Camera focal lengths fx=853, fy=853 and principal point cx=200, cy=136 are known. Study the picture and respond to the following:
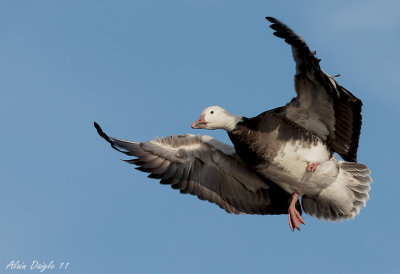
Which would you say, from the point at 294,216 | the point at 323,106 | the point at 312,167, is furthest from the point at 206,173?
the point at 323,106

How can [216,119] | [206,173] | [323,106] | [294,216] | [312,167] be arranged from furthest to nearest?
1. [206,173]
2. [294,216]
3. [216,119]
4. [312,167]
5. [323,106]

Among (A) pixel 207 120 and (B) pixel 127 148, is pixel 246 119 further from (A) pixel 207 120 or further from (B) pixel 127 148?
(B) pixel 127 148

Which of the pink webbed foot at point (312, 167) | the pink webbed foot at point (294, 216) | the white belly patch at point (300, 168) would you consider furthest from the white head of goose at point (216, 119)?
the pink webbed foot at point (294, 216)

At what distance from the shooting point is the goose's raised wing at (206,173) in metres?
11.7

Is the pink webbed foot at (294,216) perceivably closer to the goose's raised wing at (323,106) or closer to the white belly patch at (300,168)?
the white belly patch at (300,168)

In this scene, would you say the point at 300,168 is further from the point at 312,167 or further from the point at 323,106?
the point at 323,106

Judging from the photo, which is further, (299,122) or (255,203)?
(255,203)

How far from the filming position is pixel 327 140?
11.2 m

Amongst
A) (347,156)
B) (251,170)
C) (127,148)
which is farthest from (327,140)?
(127,148)

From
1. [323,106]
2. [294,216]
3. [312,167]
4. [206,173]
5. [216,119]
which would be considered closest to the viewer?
[323,106]

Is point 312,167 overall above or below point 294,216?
above

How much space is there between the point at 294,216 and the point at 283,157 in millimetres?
925

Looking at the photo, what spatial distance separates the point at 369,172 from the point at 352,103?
1280 mm

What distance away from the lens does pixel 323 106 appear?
1081 centimetres
